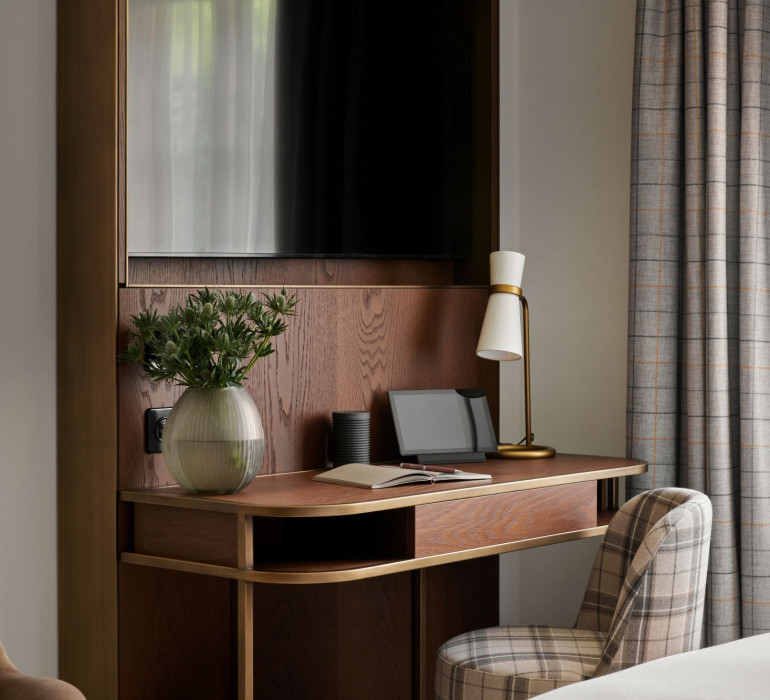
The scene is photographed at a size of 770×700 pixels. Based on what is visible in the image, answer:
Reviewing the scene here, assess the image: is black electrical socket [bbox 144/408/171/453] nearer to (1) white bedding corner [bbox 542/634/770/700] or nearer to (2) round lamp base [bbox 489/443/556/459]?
(2) round lamp base [bbox 489/443/556/459]

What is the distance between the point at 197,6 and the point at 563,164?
1194mm

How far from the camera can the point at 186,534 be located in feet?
6.77

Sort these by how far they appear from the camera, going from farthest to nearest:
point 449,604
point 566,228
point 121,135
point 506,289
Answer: point 566,228, point 449,604, point 506,289, point 121,135

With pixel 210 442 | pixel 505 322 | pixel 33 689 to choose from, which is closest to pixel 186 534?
pixel 210 442

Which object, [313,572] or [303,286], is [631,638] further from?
[303,286]

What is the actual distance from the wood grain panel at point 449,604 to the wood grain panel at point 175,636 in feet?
1.76

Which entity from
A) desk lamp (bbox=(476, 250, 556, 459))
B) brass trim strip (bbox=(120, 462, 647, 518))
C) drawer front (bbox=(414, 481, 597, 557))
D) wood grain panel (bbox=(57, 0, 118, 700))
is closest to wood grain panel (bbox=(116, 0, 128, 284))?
wood grain panel (bbox=(57, 0, 118, 700))

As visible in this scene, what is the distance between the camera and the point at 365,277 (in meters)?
2.77

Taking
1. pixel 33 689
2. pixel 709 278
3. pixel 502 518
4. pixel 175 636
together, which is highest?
pixel 709 278

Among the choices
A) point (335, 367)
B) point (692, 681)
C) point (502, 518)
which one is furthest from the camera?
point (335, 367)

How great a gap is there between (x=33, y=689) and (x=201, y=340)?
720 millimetres

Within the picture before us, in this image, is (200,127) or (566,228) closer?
(200,127)

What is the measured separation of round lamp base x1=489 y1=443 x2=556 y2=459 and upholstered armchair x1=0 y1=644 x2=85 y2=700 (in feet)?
4.36

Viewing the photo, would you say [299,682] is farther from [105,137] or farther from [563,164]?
[563,164]
